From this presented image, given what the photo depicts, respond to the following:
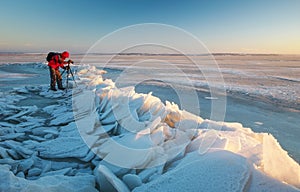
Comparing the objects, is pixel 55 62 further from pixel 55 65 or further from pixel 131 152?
pixel 131 152

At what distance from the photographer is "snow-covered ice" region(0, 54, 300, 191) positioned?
1626 mm

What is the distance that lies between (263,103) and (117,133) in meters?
4.31

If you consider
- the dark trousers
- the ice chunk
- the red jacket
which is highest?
the red jacket

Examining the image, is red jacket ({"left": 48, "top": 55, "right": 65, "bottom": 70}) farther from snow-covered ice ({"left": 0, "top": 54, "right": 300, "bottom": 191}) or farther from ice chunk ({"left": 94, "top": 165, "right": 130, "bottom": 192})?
ice chunk ({"left": 94, "top": 165, "right": 130, "bottom": 192})

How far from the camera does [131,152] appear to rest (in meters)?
2.37

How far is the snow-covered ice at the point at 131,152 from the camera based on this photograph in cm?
163

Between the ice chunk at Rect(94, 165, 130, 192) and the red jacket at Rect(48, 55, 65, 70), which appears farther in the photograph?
the red jacket at Rect(48, 55, 65, 70)

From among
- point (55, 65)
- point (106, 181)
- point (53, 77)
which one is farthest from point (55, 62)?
point (106, 181)

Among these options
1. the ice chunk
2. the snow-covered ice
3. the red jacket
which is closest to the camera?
the snow-covered ice

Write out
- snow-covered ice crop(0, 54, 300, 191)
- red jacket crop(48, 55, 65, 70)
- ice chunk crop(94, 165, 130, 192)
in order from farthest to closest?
red jacket crop(48, 55, 65, 70)
ice chunk crop(94, 165, 130, 192)
snow-covered ice crop(0, 54, 300, 191)

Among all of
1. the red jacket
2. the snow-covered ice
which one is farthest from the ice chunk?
the red jacket

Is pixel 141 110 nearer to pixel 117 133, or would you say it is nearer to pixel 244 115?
pixel 117 133

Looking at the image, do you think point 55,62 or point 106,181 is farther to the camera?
point 55,62

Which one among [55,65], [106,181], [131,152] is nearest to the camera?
[106,181]
